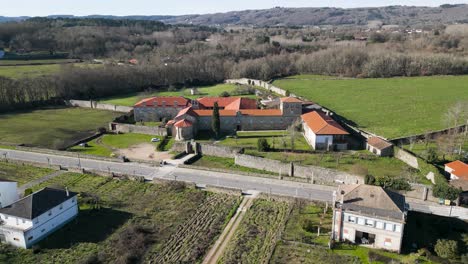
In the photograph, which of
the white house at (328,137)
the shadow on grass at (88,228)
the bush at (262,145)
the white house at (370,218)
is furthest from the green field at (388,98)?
the shadow on grass at (88,228)

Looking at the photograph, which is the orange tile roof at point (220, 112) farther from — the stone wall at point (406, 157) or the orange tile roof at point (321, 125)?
the stone wall at point (406, 157)

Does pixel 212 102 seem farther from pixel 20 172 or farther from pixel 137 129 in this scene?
pixel 20 172

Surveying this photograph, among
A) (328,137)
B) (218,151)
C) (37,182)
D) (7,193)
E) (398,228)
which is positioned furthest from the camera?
(218,151)

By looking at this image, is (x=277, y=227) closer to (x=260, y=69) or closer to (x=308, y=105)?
(x=308, y=105)

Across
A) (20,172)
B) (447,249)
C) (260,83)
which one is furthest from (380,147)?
(260,83)

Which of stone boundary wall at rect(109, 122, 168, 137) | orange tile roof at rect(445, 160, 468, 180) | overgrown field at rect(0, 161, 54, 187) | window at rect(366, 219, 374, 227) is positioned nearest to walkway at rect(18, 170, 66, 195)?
overgrown field at rect(0, 161, 54, 187)
